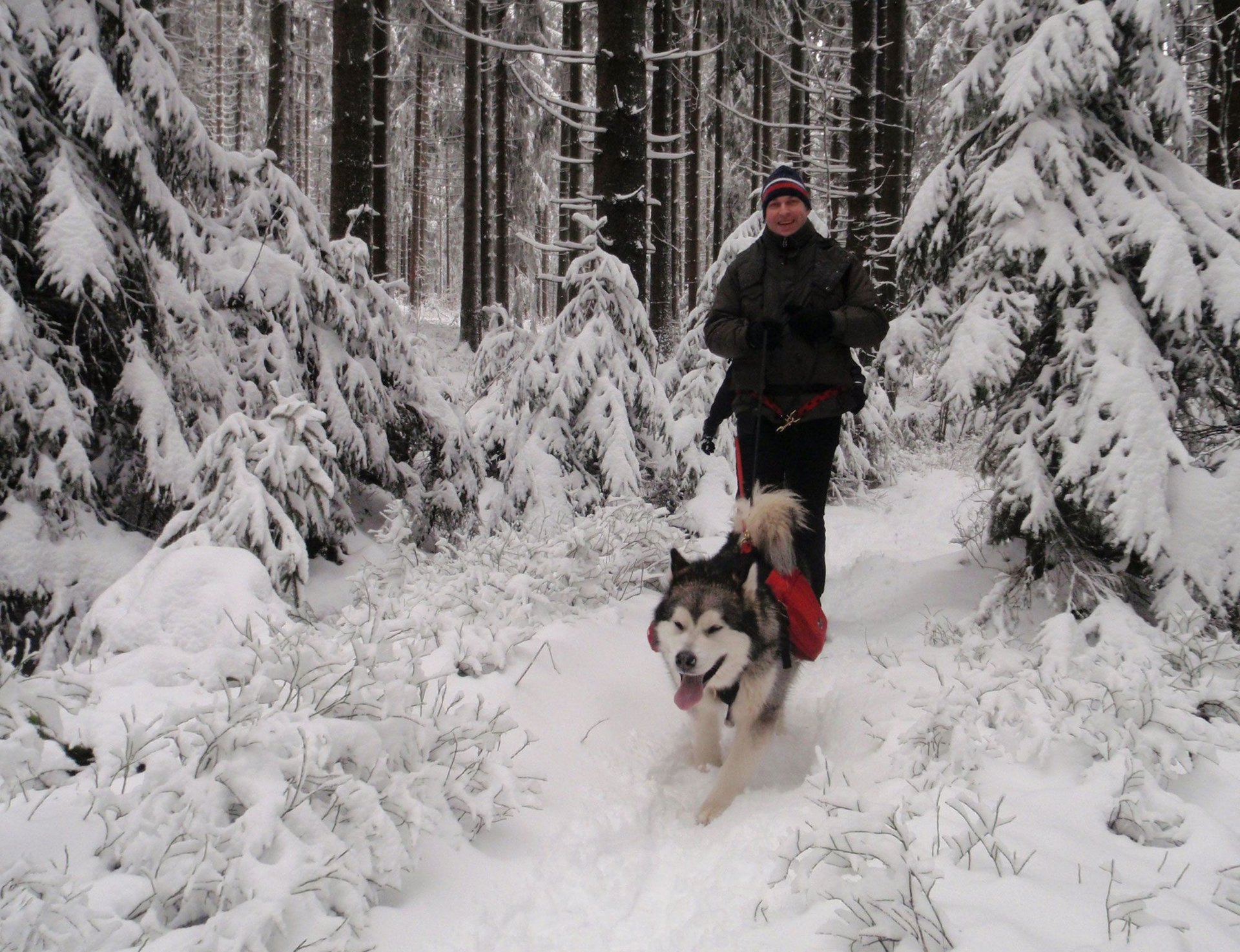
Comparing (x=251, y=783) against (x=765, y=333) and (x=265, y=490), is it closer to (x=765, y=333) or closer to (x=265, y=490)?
(x=265, y=490)

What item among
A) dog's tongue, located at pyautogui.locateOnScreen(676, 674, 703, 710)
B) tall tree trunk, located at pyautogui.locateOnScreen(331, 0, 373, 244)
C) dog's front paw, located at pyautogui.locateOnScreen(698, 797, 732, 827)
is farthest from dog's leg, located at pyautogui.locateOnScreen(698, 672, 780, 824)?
tall tree trunk, located at pyautogui.locateOnScreen(331, 0, 373, 244)

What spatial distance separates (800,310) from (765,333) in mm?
271

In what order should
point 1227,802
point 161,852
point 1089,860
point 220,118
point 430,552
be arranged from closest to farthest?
point 161,852
point 1089,860
point 1227,802
point 430,552
point 220,118

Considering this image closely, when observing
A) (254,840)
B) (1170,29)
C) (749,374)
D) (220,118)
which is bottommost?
(254,840)

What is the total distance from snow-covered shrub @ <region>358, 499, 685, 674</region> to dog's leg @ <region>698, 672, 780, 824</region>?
1.05 meters

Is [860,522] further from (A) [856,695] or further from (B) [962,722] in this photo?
(B) [962,722]

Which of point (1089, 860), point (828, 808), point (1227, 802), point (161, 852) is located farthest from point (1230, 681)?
point (161, 852)

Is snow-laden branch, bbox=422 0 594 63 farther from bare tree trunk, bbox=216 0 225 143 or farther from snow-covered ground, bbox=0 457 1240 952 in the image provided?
bare tree trunk, bbox=216 0 225 143

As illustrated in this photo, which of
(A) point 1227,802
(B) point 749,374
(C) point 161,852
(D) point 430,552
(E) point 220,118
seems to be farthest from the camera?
(E) point 220,118

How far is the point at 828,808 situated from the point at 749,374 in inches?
98.1

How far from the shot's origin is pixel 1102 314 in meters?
3.88

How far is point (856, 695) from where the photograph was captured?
368 centimetres

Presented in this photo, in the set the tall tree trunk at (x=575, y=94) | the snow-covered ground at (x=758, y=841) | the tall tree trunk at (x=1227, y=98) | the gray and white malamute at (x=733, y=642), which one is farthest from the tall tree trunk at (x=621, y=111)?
the tall tree trunk at (x=575, y=94)

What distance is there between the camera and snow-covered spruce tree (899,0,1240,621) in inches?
140
